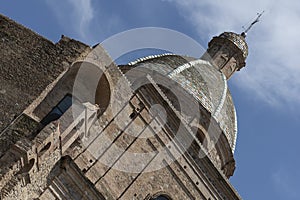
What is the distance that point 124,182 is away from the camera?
777 inches

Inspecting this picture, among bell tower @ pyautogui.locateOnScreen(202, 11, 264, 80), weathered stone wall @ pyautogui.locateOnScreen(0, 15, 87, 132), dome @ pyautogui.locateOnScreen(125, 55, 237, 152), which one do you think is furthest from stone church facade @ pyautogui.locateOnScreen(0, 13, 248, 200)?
bell tower @ pyautogui.locateOnScreen(202, 11, 264, 80)

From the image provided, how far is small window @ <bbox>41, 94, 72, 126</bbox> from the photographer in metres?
18.4

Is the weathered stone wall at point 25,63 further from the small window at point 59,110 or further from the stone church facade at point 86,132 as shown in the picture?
the small window at point 59,110

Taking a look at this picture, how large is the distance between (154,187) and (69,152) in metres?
3.22

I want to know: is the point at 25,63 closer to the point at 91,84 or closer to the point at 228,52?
the point at 91,84

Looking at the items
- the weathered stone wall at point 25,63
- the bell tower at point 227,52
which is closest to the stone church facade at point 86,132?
the weathered stone wall at point 25,63

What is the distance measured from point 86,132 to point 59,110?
1.00 m

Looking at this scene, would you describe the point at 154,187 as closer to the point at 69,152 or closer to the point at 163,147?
the point at 163,147

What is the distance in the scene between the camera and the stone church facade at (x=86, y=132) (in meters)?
16.5

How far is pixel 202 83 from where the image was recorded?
28562 mm

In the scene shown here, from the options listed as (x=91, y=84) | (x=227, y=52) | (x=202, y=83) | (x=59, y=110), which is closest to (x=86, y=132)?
(x=59, y=110)

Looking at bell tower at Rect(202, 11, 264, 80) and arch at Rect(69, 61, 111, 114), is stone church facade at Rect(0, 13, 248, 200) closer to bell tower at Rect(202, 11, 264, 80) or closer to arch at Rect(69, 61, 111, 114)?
arch at Rect(69, 61, 111, 114)

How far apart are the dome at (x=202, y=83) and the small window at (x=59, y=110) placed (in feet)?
24.0

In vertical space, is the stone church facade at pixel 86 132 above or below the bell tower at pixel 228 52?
below
